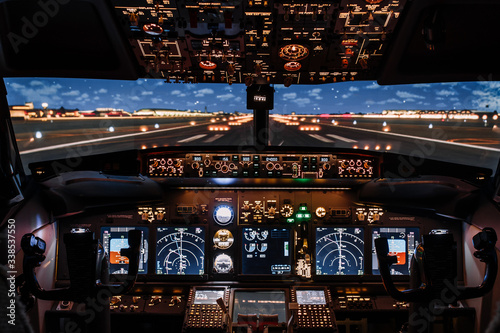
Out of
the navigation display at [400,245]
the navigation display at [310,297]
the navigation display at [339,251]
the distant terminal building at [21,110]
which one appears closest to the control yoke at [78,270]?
the distant terminal building at [21,110]

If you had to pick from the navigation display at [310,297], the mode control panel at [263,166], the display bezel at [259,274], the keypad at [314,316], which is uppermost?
the mode control panel at [263,166]

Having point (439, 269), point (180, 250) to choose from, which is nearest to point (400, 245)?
point (439, 269)

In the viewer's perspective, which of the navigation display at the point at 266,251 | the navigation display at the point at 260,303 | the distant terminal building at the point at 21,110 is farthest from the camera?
the navigation display at the point at 266,251

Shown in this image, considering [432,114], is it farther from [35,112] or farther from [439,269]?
[35,112]

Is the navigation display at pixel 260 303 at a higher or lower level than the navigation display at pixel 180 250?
lower

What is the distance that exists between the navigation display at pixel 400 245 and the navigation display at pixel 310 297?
1.65 ft

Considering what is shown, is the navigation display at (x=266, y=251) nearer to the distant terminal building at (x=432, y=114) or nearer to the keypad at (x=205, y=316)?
the keypad at (x=205, y=316)

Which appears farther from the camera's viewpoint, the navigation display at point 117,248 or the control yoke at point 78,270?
the navigation display at point 117,248

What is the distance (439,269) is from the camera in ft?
6.18

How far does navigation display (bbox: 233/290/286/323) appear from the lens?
3.12 meters

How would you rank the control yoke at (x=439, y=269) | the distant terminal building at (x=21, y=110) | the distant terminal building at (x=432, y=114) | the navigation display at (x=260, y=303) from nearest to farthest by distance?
the control yoke at (x=439, y=269), the distant terminal building at (x=21, y=110), the navigation display at (x=260, y=303), the distant terminal building at (x=432, y=114)

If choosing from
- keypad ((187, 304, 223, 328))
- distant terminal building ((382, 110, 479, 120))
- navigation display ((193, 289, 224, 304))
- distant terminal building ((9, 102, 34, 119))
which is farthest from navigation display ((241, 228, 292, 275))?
distant terminal building ((9, 102, 34, 119))

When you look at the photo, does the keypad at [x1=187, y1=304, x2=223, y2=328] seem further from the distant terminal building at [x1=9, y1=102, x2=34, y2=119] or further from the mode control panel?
the distant terminal building at [x1=9, y1=102, x2=34, y2=119]

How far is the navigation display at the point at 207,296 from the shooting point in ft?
10.4
